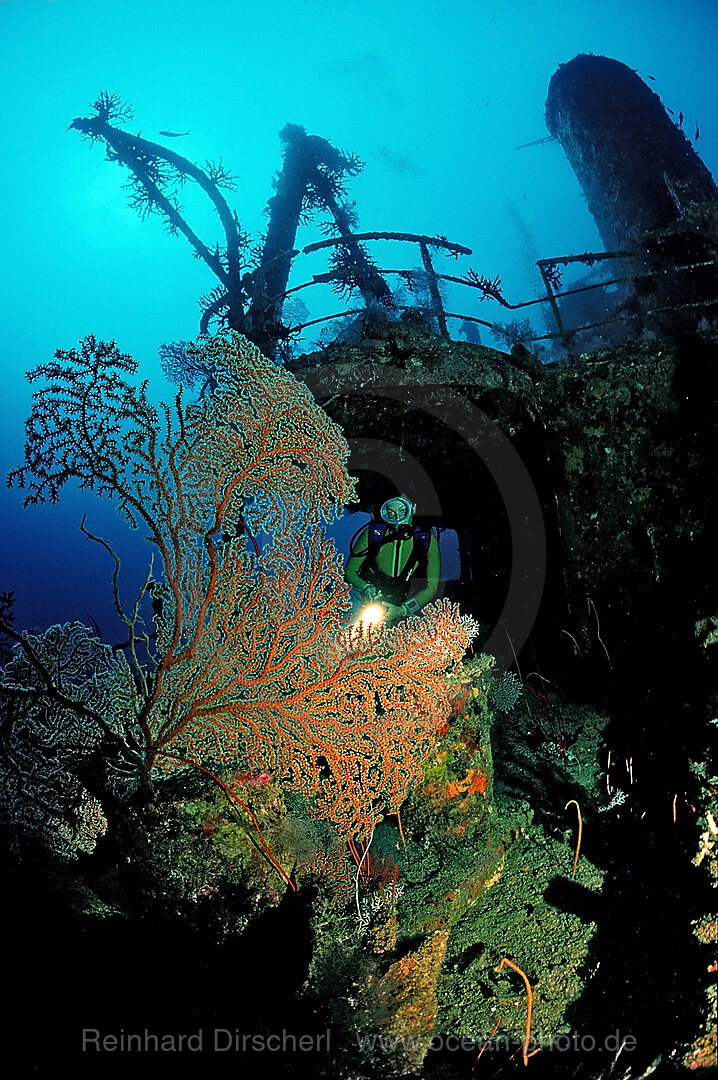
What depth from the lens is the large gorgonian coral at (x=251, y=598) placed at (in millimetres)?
3133

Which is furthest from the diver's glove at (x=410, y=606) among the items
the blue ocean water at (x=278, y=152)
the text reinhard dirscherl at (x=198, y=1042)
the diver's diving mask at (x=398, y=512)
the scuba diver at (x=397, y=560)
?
the blue ocean water at (x=278, y=152)

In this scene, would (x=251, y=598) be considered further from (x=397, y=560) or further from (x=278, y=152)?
(x=278, y=152)

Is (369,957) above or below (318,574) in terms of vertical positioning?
below

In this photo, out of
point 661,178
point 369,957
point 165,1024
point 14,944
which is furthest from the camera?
point 661,178

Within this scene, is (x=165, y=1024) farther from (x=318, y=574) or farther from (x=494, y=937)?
(x=318, y=574)

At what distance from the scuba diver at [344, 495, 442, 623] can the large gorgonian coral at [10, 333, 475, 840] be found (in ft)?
8.13

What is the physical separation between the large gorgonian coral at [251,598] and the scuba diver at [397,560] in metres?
2.48

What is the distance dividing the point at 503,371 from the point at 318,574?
150 inches

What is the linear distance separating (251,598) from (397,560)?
318 cm

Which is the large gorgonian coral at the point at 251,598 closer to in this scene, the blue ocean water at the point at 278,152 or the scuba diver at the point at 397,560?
the scuba diver at the point at 397,560

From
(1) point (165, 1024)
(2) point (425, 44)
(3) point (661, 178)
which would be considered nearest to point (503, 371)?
(1) point (165, 1024)

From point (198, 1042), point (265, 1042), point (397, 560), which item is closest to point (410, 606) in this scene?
point (397, 560)

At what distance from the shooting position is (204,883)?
2750 mm

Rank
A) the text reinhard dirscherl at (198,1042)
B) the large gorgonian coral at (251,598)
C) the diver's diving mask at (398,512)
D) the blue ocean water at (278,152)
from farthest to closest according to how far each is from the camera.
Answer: the blue ocean water at (278,152)
the diver's diving mask at (398,512)
the large gorgonian coral at (251,598)
the text reinhard dirscherl at (198,1042)
